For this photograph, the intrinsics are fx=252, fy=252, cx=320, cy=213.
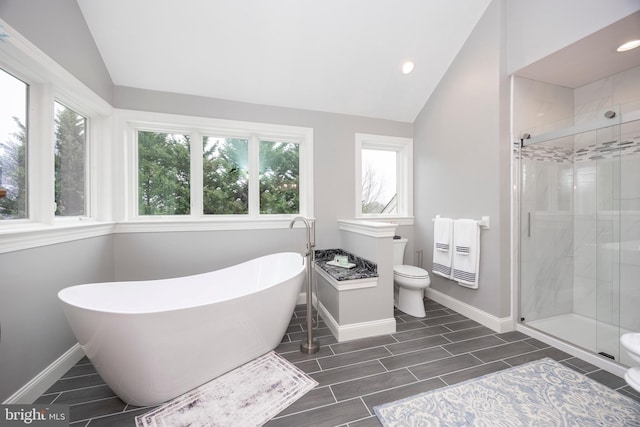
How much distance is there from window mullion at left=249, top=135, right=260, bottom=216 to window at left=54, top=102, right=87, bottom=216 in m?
1.43

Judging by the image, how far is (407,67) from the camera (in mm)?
2633

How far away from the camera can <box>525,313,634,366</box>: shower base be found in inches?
69.9

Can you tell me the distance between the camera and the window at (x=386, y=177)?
3.29 meters

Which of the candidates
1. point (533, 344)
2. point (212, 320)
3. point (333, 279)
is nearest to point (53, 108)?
point (212, 320)

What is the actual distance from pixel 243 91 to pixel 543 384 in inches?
133

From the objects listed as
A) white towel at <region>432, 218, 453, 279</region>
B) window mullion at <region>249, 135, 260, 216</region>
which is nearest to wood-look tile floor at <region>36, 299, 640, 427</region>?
white towel at <region>432, 218, 453, 279</region>

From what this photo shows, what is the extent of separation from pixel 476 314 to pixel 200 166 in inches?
126

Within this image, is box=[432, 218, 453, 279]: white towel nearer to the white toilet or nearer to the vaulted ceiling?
the white toilet

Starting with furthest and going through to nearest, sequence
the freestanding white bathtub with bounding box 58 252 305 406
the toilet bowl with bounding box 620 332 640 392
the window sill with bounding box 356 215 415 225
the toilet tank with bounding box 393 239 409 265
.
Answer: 1. the window sill with bounding box 356 215 415 225
2. the toilet tank with bounding box 393 239 409 265
3. the freestanding white bathtub with bounding box 58 252 305 406
4. the toilet bowl with bounding box 620 332 640 392

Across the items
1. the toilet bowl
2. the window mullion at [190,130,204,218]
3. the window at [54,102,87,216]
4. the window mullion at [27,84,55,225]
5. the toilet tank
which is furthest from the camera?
the toilet tank

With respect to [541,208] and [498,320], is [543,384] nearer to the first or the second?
[498,320]

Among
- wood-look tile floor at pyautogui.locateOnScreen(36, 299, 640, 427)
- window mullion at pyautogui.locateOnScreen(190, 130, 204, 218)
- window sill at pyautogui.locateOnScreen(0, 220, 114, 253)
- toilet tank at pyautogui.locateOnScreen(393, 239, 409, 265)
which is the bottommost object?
wood-look tile floor at pyautogui.locateOnScreen(36, 299, 640, 427)

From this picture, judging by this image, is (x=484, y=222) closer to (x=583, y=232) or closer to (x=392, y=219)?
(x=583, y=232)

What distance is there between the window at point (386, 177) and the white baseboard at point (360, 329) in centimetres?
131
